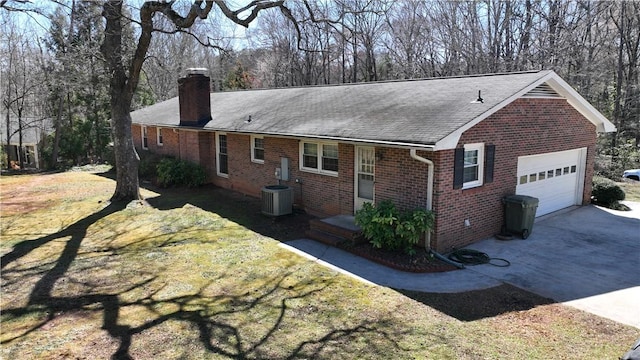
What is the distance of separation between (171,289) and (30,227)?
23.4ft

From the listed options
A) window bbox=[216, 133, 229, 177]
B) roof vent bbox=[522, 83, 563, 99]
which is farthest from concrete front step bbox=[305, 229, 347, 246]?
window bbox=[216, 133, 229, 177]

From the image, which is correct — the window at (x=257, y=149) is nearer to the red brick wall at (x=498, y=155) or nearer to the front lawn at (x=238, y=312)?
the front lawn at (x=238, y=312)

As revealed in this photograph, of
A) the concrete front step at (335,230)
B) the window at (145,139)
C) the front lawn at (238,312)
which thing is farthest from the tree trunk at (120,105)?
the window at (145,139)

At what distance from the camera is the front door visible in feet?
35.0

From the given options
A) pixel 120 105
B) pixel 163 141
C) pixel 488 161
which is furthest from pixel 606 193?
pixel 163 141

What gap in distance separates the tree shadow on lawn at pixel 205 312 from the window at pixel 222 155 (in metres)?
8.57

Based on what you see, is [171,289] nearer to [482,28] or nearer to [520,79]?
[520,79]

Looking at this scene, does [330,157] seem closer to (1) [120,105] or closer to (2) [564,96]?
(2) [564,96]

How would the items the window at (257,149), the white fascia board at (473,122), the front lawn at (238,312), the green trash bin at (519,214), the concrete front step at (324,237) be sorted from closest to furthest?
the front lawn at (238,312) < the white fascia board at (473,122) < the concrete front step at (324,237) < the green trash bin at (519,214) < the window at (257,149)

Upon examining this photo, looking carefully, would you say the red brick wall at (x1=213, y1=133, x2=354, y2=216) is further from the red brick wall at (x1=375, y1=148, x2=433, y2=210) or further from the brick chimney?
the brick chimney

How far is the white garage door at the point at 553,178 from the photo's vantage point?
463 inches

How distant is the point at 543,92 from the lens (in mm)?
11594

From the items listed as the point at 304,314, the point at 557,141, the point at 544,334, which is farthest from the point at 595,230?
the point at 304,314

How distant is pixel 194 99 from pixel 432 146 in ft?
41.2
